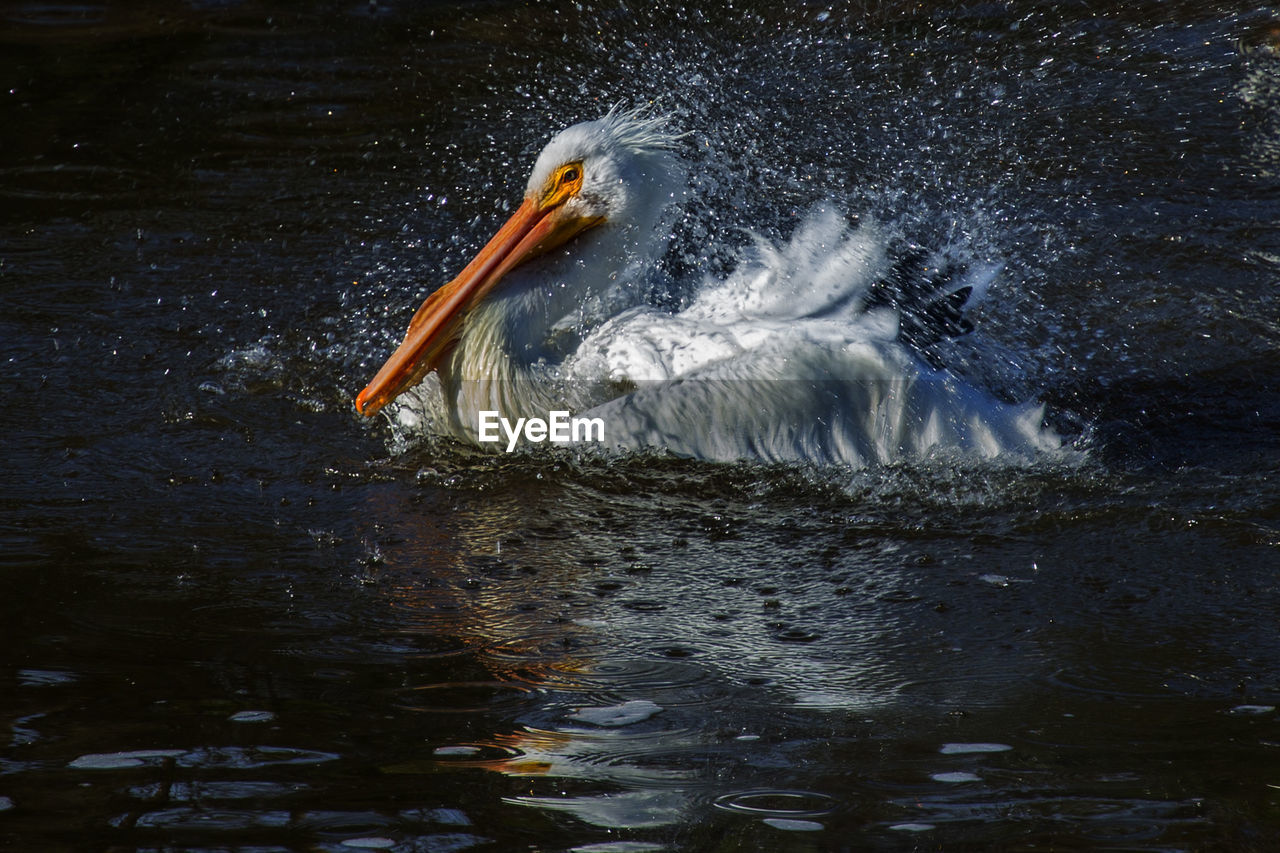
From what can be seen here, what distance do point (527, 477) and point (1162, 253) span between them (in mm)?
2338

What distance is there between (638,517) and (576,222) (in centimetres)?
87

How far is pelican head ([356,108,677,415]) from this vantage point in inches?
132

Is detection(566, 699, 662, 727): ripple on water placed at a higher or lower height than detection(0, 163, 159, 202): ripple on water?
lower

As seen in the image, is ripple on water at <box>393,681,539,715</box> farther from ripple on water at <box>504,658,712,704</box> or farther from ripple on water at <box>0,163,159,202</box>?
ripple on water at <box>0,163,159,202</box>

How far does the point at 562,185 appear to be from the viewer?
341 cm

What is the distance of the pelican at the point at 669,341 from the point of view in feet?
10.4

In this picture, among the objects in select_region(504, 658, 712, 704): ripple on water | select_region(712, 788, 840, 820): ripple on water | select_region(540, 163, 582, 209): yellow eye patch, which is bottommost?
select_region(712, 788, 840, 820): ripple on water

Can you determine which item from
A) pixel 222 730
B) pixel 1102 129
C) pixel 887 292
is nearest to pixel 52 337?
pixel 222 730

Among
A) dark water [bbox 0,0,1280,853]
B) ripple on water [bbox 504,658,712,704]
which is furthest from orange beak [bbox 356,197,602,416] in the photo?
ripple on water [bbox 504,658,712,704]

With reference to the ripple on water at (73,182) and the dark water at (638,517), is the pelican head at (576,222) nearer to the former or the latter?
the dark water at (638,517)

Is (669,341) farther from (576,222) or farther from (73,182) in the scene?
(73,182)

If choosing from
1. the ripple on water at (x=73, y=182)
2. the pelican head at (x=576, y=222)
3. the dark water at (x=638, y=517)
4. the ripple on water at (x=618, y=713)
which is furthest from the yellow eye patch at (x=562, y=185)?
the ripple on water at (x=73, y=182)

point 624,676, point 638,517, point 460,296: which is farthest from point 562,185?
point 624,676

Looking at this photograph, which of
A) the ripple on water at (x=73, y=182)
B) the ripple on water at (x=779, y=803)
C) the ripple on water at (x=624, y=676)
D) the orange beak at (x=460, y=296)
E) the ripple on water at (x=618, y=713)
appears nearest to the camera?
the ripple on water at (x=779, y=803)
